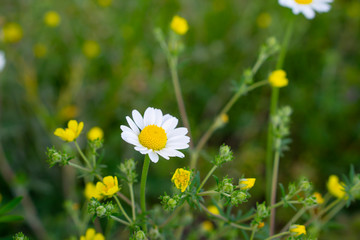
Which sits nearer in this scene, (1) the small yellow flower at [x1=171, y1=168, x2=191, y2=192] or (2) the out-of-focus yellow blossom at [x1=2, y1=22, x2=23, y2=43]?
(1) the small yellow flower at [x1=171, y1=168, x2=191, y2=192]

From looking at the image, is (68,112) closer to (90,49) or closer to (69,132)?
(90,49)

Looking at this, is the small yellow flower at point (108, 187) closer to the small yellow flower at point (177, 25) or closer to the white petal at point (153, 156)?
the white petal at point (153, 156)

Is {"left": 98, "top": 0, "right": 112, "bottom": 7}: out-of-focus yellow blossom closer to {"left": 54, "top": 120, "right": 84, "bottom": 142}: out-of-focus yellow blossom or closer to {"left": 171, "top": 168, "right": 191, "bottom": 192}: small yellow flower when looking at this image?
{"left": 54, "top": 120, "right": 84, "bottom": 142}: out-of-focus yellow blossom

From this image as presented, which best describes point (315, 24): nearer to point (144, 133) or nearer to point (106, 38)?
point (106, 38)

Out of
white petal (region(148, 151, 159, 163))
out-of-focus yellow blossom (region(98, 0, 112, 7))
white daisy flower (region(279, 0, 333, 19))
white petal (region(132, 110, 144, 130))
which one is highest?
out-of-focus yellow blossom (region(98, 0, 112, 7))

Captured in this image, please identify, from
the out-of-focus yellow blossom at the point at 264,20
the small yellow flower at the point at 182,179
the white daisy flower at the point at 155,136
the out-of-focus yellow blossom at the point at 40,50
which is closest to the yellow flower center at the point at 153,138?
the white daisy flower at the point at 155,136

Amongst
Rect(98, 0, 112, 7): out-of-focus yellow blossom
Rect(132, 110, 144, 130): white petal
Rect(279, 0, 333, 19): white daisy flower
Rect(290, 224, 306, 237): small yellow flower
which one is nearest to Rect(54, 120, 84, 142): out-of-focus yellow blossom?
Rect(132, 110, 144, 130): white petal

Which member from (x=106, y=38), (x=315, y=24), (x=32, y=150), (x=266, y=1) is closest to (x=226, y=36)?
(x=266, y=1)
